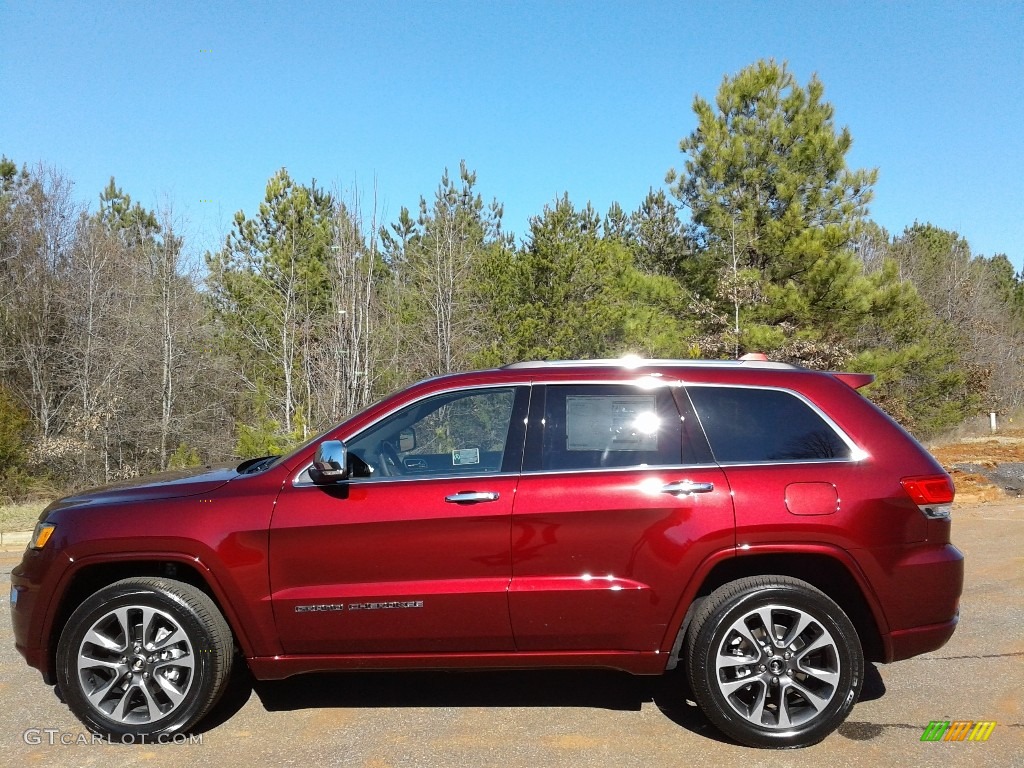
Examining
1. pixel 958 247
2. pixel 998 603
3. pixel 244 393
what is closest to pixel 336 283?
pixel 244 393

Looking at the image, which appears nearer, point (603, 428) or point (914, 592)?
point (914, 592)

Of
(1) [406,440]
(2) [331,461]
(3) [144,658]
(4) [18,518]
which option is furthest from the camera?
(4) [18,518]

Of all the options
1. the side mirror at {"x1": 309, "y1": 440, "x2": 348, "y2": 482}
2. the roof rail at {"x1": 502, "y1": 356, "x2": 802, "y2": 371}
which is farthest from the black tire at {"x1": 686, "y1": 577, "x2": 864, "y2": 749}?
the side mirror at {"x1": 309, "y1": 440, "x2": 348, "y2": 482}

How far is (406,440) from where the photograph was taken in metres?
4.41

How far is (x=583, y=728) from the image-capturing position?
410 centimetres

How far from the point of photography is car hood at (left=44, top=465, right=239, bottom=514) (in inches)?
164

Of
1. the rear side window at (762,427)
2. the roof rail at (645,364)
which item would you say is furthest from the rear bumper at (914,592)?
the roof rail at (645,364)

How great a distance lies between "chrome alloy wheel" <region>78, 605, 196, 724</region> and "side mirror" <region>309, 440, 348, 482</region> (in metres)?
1.00

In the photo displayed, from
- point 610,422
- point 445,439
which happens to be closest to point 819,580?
point 610,422

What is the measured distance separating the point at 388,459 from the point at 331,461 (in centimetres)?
45

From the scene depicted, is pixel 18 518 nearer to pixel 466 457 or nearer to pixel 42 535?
pixel 42 535

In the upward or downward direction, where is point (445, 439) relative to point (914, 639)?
upward

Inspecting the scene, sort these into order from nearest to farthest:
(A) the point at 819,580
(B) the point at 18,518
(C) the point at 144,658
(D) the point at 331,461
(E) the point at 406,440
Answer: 1. (D) the point at 331,461
2. (C) the point at 144,658
3. (A) the point at 819,580
4. (E) the point at 406,440
5. (B) the point at 18,518

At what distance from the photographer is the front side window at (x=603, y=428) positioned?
4.08 m
